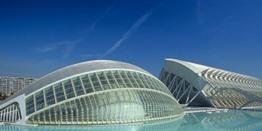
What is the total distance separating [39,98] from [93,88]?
4901 millimetres

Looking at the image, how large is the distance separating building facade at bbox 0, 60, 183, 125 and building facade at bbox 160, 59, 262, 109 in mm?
32610

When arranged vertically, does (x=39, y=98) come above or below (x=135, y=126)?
above

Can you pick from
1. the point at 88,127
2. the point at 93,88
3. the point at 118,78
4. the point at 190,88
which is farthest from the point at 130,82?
the point at 190,88

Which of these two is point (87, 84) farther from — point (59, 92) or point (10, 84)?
point (10, 84)

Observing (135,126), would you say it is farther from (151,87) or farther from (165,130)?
(151,87)

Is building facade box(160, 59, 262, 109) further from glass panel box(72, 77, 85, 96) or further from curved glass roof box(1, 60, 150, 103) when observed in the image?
glass panel box(72, 77, 85, 96)

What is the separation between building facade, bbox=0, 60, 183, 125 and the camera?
31.1 metres

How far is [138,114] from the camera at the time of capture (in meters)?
34.3

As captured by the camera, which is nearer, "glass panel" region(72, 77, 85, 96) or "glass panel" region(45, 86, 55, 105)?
"glass panel" region(45, 86, 55, 105)

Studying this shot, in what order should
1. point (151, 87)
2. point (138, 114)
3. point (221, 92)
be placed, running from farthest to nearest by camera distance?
point (221, 92)
point (151, 87)
point (138, 114)

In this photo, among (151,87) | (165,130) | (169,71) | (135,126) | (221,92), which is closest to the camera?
(165,130)

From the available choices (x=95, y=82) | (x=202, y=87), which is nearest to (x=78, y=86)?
(x=95, y=82)

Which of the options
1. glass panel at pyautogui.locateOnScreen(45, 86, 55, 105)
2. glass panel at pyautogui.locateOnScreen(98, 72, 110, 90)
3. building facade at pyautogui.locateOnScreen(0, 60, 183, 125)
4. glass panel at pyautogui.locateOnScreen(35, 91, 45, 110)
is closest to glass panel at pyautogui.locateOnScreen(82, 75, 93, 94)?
building facade at pyautogui.locateOnScreen(0, 60, 183, 125)

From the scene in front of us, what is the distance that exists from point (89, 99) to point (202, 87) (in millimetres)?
40888
